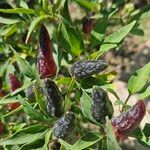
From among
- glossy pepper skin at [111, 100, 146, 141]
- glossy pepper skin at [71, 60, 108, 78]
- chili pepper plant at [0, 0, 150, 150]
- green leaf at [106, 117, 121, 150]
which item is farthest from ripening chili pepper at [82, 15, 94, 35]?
green leaf at [106, 117, 121, 150]

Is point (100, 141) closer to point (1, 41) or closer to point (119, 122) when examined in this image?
point (119, 122)

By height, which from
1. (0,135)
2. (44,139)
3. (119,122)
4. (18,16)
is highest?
(18,16)

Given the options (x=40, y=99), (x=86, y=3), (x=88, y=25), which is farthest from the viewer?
(x=88, y=25)

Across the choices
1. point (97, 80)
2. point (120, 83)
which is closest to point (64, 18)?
point (97, 80)

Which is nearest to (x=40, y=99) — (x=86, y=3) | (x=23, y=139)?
(x=23, y=139)

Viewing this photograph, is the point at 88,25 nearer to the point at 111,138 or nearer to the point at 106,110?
the point at 106,110
